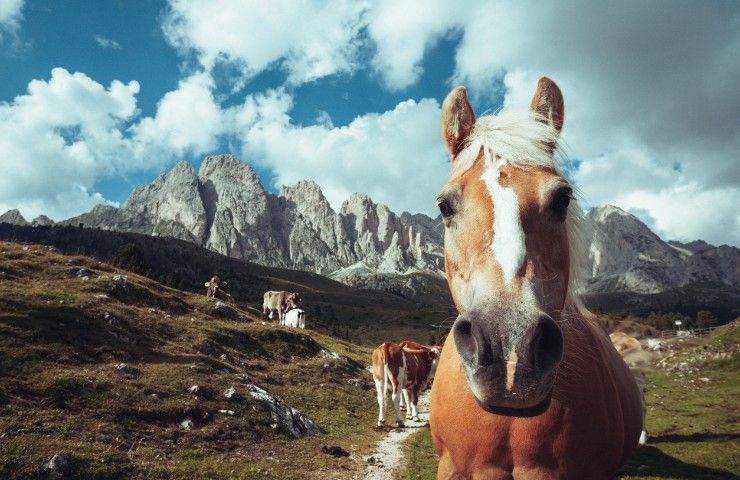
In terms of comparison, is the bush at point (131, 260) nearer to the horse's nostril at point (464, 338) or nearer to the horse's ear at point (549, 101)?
the horse's ear at point (549, 101)

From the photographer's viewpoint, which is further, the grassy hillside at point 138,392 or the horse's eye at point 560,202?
the grassy hillside at point 138,392

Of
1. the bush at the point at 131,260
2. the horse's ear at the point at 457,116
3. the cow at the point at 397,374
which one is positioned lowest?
the cow at the point at 397,374

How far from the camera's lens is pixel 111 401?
13906 mm

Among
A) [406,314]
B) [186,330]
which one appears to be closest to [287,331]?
[186,330]

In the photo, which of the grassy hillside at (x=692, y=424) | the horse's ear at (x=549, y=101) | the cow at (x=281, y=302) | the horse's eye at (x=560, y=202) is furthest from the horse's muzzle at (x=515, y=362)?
the cow at (x=281, y=302)

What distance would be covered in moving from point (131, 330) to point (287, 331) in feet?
41.4

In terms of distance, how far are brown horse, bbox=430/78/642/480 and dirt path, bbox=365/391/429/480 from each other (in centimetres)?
955

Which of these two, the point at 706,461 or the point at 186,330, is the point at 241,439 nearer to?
the point at 186,330

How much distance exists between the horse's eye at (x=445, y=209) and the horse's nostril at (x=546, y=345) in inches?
56.6

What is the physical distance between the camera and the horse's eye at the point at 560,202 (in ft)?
11.7

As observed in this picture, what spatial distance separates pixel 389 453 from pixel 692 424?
1262 cm

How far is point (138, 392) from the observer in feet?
49.1

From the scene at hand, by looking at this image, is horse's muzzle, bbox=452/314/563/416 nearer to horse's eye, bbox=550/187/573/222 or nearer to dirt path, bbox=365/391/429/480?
horse's eye, bbox=550/187/573/222

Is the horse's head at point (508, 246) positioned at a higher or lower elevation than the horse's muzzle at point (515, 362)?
higher
